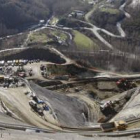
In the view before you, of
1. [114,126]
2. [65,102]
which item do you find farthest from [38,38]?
[114,126]

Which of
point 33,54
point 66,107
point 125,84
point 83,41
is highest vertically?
point 83,41

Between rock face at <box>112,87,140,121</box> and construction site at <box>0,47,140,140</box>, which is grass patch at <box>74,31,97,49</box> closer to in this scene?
construction site at <box>0,47,140,140</box>

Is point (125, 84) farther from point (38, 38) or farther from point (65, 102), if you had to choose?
point (38, 38)

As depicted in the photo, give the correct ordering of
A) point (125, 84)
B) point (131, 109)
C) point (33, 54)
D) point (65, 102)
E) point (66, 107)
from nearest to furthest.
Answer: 1. point (131, 109)
2. point (66, 107)
3. point (65, 102)
4. point (125, 84)
5. point (33, 54)

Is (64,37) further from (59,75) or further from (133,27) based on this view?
(59,75)

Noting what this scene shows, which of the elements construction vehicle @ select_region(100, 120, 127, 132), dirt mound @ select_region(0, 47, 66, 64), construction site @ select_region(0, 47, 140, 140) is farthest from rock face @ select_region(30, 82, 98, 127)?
dirt mound @ select_region(0, 47, 66, 64)

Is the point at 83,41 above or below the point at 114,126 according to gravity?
above
